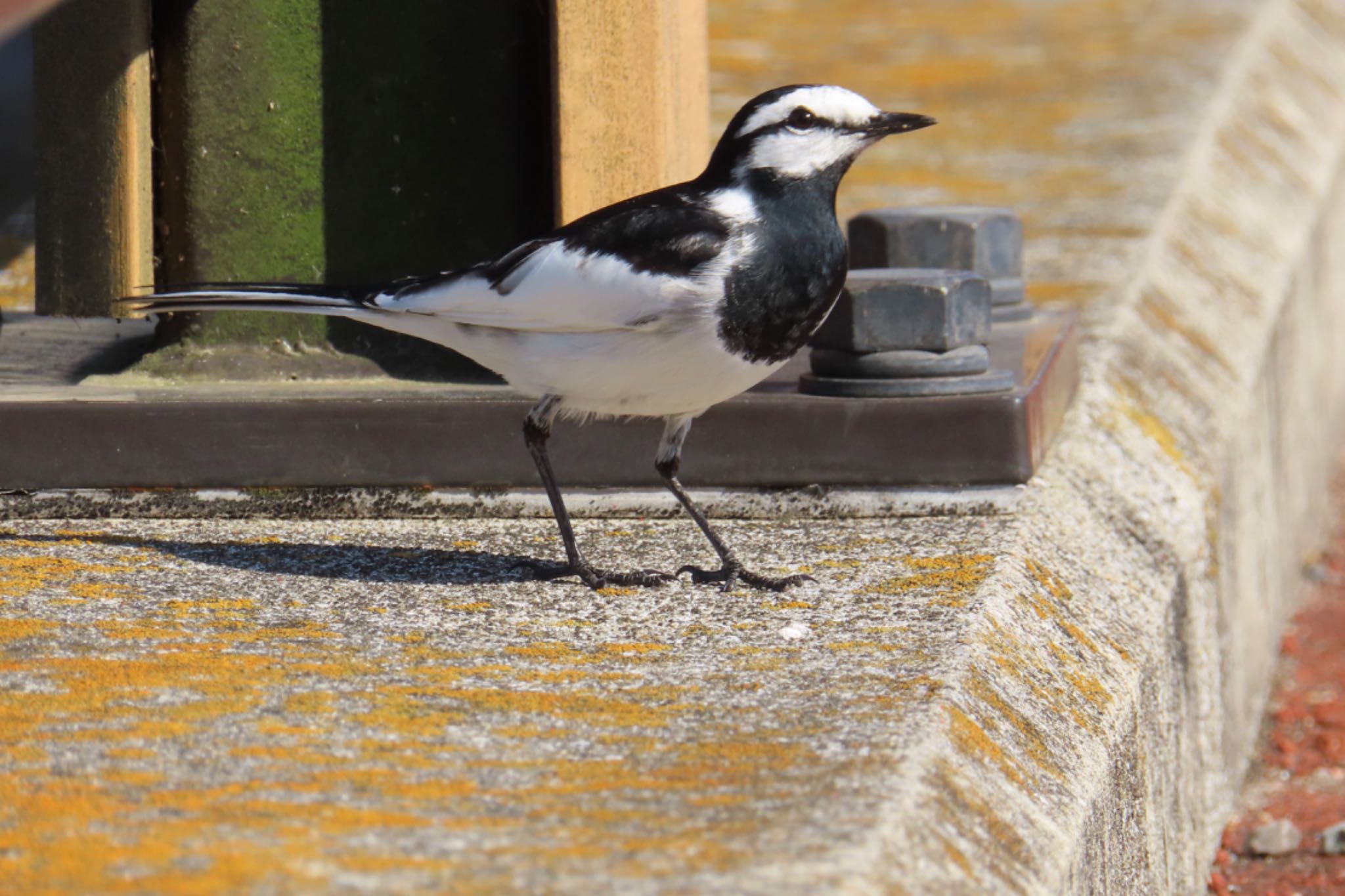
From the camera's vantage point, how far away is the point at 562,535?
2949mm

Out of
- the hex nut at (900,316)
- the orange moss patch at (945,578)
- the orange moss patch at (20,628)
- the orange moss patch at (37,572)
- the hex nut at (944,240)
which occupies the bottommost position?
the orange moss patch at (20,628)

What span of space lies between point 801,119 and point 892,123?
149 mm

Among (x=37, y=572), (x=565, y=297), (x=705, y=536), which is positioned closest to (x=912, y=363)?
(x=705, y=536)

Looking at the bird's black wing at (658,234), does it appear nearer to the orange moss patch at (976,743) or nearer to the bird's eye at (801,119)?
the bird's eye at (801,119)

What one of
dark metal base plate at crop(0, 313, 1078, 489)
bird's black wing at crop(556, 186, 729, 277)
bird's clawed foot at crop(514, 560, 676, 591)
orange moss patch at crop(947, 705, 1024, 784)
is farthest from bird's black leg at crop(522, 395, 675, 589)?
orange moss patch at crop(947, 705, 1024, 784)

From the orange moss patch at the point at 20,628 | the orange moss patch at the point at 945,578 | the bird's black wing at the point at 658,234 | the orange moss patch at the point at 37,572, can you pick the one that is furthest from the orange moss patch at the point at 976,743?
the orange moss patch at the point at 37,572

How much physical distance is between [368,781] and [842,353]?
1578mm

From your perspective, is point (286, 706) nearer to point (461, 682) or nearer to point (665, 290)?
point (461, 682)

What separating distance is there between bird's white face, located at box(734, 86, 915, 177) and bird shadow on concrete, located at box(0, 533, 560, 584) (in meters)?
0.76

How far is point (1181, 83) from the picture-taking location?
20.7 ft

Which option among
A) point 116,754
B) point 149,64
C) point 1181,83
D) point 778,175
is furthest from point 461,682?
point 1181,83

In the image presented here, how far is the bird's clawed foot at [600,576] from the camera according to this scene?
279 centimetres

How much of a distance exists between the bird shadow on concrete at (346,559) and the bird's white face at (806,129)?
0.76m

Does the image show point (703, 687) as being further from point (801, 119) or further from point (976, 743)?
point (801, 119)
